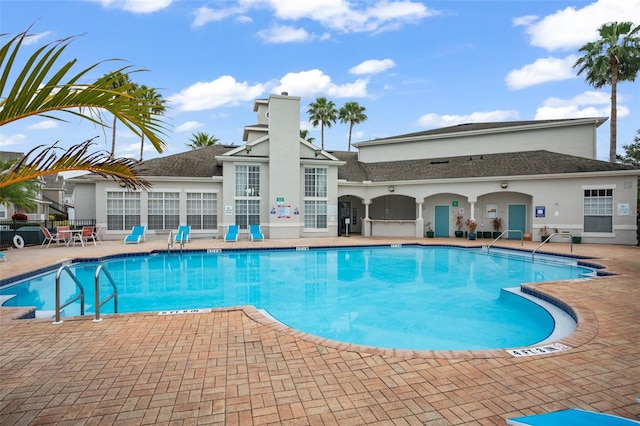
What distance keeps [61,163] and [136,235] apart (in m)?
17.3

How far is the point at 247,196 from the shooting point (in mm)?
20281

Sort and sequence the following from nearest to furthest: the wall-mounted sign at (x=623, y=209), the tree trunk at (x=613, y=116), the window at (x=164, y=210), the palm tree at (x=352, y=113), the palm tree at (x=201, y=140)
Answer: the wall-mounted sign at (x=623, y=209), the window at (x=164, y=210), the tree trunk at (x=613, y=116), the palm tree at (x=352, y=113), the palm tree at (x=201, y=140)

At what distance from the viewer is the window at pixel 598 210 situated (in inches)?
707

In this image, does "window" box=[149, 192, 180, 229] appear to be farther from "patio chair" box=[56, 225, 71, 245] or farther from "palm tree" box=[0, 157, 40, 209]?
"palm tree" box=[0, 157, 40, 209]

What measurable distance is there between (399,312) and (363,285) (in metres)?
2.64

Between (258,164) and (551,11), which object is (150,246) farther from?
(551,11)

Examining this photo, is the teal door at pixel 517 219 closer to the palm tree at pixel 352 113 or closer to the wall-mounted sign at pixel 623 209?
the wall-mounted sign at pixel 623 209

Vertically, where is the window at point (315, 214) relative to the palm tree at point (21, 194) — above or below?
below

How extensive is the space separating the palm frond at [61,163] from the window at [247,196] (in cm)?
1729

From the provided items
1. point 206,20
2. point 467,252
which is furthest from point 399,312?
point 206,20

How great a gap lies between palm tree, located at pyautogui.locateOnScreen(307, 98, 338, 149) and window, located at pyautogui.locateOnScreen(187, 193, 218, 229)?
79.9 ft

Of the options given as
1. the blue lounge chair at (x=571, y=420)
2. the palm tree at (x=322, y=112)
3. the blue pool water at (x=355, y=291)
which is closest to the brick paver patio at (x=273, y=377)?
the blue lounge chair at (x=571, y=420)

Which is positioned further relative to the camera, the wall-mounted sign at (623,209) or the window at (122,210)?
the window at (122,210)

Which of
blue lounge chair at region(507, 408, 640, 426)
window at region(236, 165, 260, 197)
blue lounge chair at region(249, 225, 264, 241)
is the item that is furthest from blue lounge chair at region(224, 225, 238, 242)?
blue lounge chair at region(507, 408, 640, 426)
